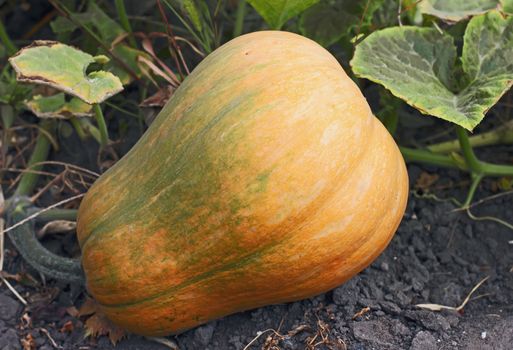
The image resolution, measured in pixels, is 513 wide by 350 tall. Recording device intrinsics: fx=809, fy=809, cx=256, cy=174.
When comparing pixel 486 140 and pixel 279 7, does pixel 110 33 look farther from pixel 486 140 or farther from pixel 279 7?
pixel 486 140

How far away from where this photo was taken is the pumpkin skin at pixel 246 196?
154 cm

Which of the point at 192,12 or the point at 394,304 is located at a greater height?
the point at 192,12

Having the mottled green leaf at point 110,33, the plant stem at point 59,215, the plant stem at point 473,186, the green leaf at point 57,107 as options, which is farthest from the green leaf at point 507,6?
the plant stem at point 59,215

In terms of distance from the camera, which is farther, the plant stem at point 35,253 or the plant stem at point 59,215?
the plant stem at point 59,215

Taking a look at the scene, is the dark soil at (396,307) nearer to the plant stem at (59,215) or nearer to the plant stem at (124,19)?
the plant stem at (59,215)

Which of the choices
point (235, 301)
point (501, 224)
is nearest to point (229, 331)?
point (235, 301)

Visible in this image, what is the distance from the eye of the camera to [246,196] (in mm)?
1532

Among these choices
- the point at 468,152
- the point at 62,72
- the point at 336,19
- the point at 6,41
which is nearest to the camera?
the point at 62,72

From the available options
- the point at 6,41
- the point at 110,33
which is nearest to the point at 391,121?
the point at 110,33

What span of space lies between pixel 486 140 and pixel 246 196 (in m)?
0.91

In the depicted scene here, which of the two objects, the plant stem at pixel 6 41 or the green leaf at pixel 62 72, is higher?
the green leaf at pixel 62 72

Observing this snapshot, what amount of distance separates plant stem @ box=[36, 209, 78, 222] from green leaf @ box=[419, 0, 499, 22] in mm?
973

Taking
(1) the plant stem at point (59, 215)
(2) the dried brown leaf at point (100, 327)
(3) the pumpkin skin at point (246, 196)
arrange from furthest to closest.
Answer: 1. (1) the plant stem at point (59, 215)
2. (2) the dried brown leaf at point (100, 327)
3. (3) the pumpkin skin at point (246, 196)

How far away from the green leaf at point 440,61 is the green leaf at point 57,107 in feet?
2.27
